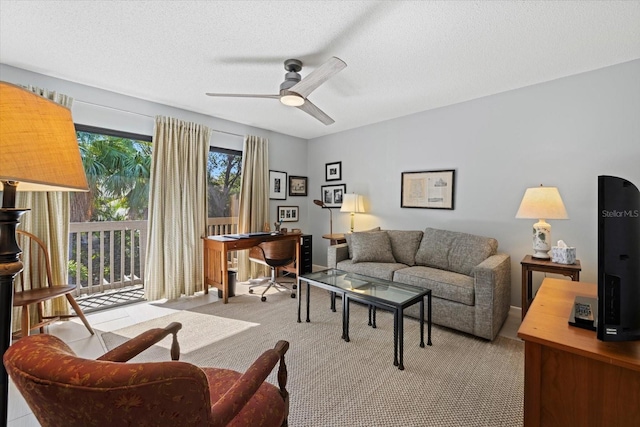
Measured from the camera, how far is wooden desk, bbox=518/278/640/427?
33.3 inches

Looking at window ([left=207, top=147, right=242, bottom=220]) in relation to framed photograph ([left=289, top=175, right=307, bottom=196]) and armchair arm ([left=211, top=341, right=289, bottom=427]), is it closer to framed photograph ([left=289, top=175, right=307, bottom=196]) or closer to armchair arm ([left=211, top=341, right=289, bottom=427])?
framed photograph ([left=289, top=175, right=307, bottom=196])

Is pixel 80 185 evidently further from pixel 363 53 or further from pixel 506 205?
pixel 506 205

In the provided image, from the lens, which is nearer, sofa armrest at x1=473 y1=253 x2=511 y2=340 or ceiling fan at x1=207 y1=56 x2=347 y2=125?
ceiling fan at x1=207 y1=56 x2=347 y2=125

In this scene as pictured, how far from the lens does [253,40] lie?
219 cm

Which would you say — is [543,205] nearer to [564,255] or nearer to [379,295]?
[564,255]

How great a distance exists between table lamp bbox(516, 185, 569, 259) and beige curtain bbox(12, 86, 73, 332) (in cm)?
449

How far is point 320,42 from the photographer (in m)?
2.20

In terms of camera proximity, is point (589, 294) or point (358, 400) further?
point (358, 400)

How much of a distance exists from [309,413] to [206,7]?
2607mm

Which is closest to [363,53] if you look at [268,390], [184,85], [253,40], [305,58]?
[305,58]

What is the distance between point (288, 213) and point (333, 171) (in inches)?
43.5

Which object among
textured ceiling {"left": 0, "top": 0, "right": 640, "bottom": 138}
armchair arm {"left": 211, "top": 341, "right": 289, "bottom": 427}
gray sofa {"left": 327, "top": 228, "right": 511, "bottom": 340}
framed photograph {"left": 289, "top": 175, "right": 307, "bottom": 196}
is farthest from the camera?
framed photograph {"left": 289, "top": 175, "right": 307, "bottom": 196}

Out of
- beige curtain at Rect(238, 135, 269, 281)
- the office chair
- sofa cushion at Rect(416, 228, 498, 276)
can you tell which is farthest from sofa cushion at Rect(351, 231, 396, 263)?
beige curtain at Rect(238, 135, 269, 281)

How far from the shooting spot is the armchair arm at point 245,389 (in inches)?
32.8
